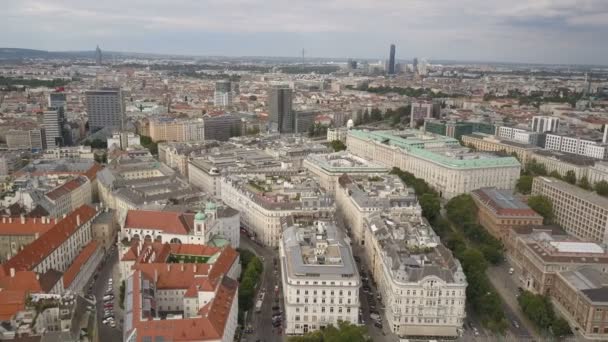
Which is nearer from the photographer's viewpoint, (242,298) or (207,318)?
(207,318)

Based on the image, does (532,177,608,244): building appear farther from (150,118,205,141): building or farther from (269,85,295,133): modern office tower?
(150,118,205,141): building

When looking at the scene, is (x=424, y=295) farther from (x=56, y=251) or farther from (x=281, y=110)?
(x=281, y=110)

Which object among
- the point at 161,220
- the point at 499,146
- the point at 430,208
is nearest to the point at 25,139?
the point at 161,220

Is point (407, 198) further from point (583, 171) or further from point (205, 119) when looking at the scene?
point (205, 119)

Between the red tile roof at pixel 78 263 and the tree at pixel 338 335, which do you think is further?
Answer: the red tile roof at pixel 78 263

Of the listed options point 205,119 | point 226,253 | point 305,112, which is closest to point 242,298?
point 226,253

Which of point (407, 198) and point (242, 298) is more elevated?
point (407, 198)

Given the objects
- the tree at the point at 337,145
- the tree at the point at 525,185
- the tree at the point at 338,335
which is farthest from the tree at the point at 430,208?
the tree at the point at 337,145

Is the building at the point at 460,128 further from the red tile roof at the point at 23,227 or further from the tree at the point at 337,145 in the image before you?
the red tile roof at the point at 23,227
